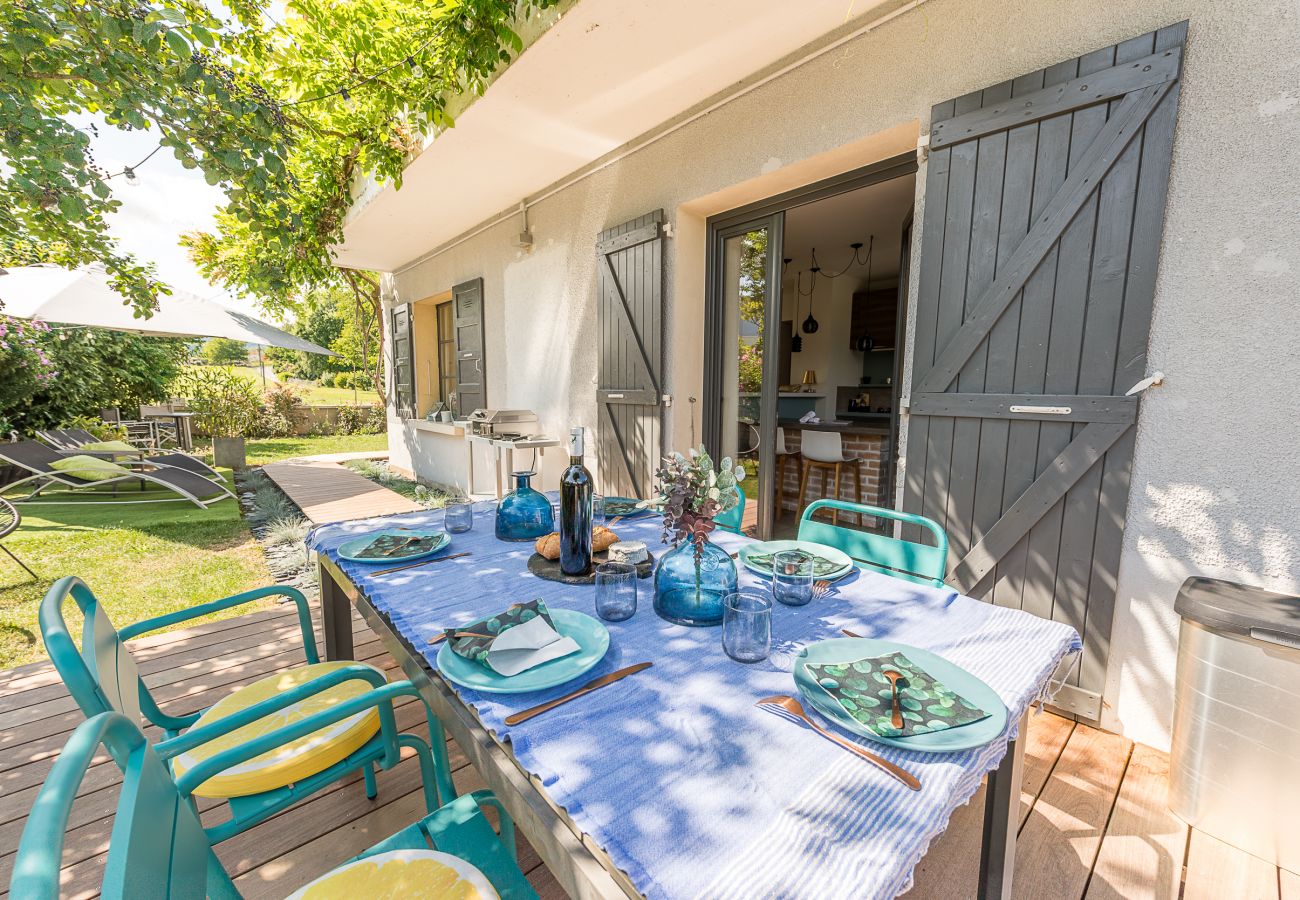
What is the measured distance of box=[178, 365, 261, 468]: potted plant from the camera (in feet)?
30.2

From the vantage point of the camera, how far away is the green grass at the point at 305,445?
29.1ft

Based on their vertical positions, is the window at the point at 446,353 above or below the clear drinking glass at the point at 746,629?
above

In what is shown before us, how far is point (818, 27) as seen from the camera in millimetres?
2332

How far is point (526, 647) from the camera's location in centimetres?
94

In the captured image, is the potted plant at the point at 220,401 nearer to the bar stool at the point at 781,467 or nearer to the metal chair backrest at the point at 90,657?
the bar stool at the point at 781,467

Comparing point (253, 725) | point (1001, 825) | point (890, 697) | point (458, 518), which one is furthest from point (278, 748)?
point (1001, 825)

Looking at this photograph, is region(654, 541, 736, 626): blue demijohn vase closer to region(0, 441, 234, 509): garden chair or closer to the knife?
the knife

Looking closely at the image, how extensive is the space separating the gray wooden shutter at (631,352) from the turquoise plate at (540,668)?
2474mm

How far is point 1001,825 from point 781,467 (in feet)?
11.9

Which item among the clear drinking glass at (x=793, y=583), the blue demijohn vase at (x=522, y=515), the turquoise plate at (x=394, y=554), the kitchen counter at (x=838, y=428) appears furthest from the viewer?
the kitchen counter at (x=838, y=428)

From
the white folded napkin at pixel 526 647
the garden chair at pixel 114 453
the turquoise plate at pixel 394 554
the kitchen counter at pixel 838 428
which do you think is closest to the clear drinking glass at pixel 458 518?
the turquoise plate at pixel 394 554

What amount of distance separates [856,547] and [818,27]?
2.29m

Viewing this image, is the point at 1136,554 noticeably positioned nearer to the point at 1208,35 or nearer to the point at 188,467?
the point at 1208,35

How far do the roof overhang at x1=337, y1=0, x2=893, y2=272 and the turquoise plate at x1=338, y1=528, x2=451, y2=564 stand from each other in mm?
2140
